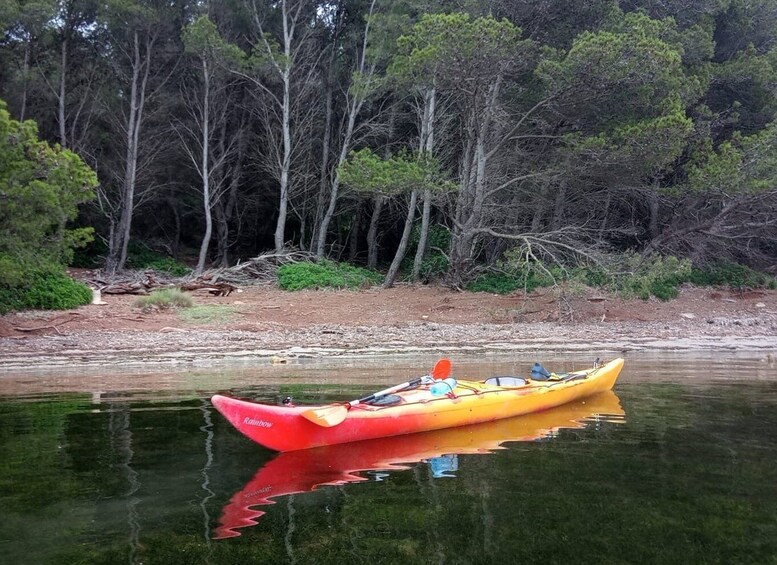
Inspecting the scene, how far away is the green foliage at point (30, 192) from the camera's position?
11.2 meters

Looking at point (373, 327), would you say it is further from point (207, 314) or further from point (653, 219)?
point (653, 219)

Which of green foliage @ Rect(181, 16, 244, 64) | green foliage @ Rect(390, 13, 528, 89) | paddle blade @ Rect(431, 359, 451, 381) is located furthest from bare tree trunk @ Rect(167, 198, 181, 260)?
paddle blade @ Rect(431, 359, 451, 381)

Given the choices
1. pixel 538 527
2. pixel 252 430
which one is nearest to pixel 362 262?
pixel 252 430

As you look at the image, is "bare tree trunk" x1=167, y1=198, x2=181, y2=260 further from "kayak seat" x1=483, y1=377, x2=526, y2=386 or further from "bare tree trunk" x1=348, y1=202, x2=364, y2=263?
"kayak seat" x1=483, y1=377, x2=526, y2=386

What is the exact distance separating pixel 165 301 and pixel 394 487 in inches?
475

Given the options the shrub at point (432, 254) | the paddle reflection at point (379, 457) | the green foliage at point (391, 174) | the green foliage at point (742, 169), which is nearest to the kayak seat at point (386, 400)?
the paddle reflection at point (379, 457)

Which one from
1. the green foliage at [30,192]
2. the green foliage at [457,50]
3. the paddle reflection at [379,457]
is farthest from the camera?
the green foliage at [457,50]

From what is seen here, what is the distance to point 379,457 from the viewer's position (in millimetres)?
6840

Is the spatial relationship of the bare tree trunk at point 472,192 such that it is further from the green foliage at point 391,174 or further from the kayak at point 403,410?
the kayak at point 403,410

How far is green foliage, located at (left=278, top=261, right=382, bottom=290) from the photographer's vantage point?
69.1ft

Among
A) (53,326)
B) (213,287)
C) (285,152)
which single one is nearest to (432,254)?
(285,152)

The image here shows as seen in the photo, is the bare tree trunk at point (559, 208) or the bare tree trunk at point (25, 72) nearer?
the bare tree trunk at point (559, 208)

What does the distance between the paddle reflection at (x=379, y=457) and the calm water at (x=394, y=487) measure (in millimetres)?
29

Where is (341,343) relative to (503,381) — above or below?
below
